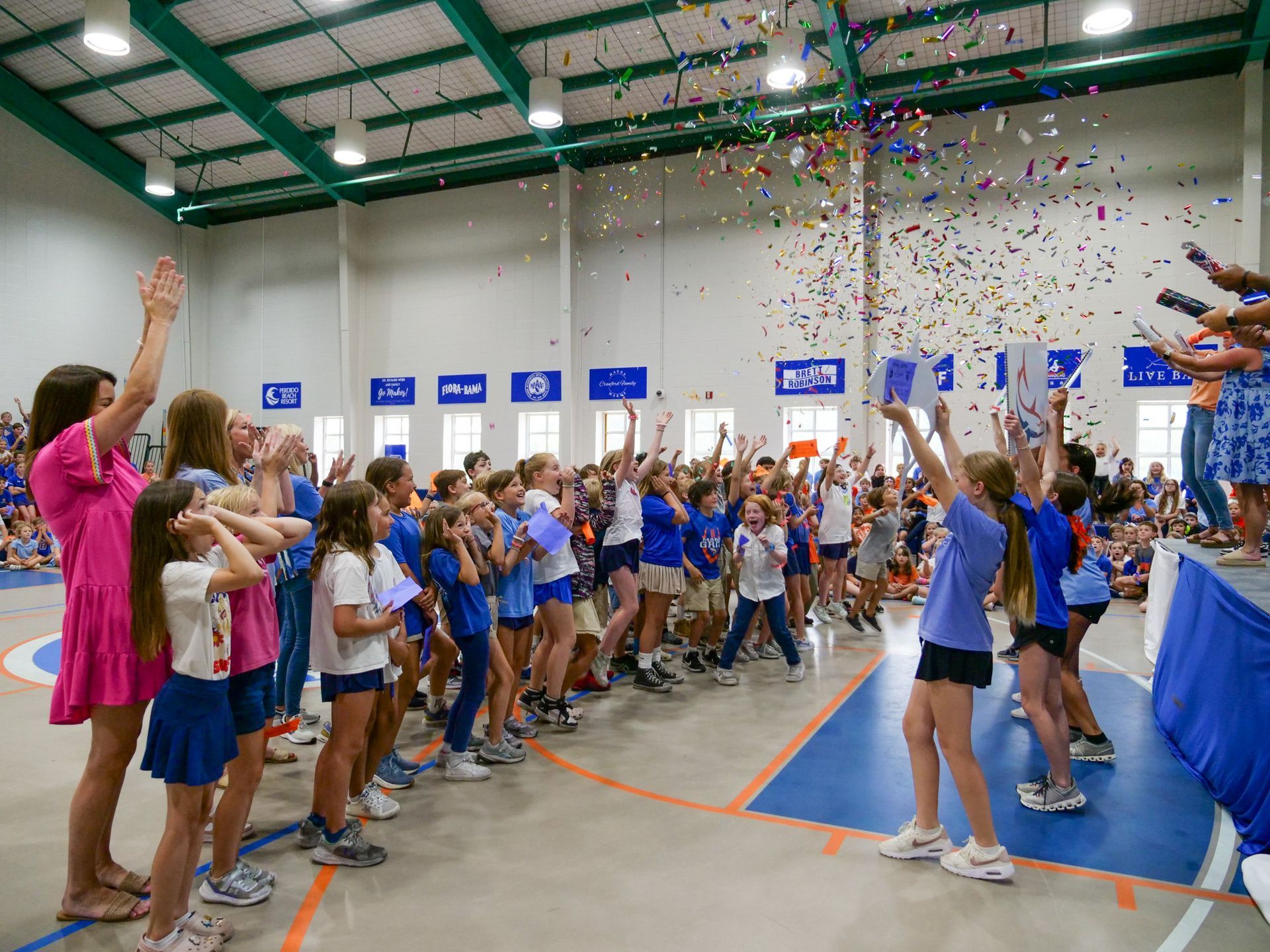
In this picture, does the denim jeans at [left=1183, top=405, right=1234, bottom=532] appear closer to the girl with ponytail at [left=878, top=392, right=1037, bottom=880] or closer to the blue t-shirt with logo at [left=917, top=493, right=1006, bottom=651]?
the girl with ponytail at [left=878, top=392, right=1037, bottom=880]

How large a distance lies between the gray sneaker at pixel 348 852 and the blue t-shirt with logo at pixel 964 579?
7.48ft

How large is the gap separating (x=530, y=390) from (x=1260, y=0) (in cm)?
1303

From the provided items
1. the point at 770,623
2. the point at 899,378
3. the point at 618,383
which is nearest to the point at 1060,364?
the point at 618,383

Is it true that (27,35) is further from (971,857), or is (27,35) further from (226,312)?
(971,857)

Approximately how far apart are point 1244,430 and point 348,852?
4.98 metres

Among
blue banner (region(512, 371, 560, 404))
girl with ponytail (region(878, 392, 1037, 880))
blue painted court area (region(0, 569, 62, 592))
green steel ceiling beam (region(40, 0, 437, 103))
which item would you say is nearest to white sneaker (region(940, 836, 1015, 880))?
girl with ponytail (region(878, 392, 1037, 880))

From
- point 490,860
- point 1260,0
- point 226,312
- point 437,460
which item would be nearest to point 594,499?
point 490,860

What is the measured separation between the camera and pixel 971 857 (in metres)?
3.09

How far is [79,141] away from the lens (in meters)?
17.5

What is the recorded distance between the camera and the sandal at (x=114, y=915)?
2.71 metres

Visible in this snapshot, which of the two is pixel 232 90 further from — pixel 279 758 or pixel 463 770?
pixel 463 770

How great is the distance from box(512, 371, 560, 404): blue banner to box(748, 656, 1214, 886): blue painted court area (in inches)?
480

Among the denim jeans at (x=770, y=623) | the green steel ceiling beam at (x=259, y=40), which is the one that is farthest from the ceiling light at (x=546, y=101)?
the denim jeans at (x=770, y=623)

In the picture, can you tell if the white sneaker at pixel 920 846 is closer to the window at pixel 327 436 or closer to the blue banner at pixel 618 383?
the blue banner at pixel 618 383
